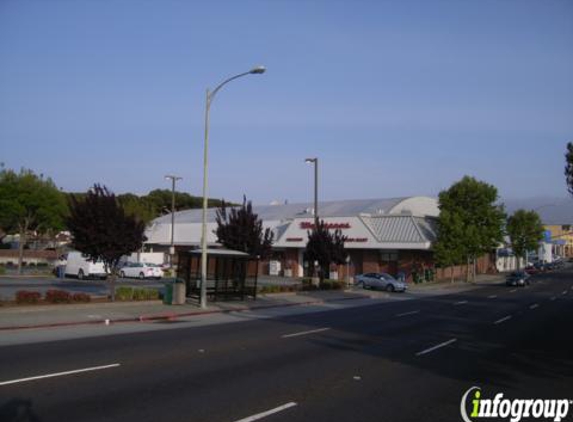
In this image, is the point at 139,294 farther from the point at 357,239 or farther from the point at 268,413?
the point at 357,239

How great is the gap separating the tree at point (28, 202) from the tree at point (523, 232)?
61.7 meters

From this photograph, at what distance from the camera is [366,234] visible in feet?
188

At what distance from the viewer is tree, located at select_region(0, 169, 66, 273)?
5259 centimetres

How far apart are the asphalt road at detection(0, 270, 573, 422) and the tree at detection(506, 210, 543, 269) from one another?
2819 inches

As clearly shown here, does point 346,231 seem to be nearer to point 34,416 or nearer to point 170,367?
point 170,367

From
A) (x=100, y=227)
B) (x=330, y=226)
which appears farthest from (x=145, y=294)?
(x=330, y=226)

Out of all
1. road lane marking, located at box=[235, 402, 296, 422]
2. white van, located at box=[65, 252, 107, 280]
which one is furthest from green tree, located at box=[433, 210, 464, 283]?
road lane marking, located at box=[235, 402, 296, 422]

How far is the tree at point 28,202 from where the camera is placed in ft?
173

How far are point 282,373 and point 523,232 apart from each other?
83.3m

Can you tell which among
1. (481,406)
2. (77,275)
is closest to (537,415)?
(481,406)

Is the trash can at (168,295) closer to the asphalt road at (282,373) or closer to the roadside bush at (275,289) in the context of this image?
the asphalt road at (282,373)

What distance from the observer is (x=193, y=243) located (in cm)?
7169

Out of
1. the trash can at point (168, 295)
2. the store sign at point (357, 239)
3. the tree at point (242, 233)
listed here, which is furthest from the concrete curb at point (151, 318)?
the store sign at point (357, 239)

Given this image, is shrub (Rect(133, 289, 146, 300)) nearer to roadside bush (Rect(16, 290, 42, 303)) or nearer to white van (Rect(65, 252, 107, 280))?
roadside bush (Rect(16, 290, 42, 303))
